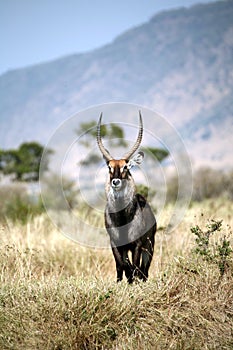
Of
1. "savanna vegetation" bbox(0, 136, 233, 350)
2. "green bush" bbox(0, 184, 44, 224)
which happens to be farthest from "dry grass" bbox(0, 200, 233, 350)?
"green bush" bbox(0, 184, 44, 224)

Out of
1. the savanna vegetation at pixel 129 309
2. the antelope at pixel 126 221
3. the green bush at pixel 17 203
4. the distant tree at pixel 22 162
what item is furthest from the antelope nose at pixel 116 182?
the distant tree at pixel 22 162

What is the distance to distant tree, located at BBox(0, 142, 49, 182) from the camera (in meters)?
36.7

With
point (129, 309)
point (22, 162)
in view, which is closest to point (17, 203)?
point (129, 309)

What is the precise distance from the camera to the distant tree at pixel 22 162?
120 ft

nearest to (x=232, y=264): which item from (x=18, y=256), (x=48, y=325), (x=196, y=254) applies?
(x=196, y=254)

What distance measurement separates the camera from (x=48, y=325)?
500 centimetres

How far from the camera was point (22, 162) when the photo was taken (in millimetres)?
38625

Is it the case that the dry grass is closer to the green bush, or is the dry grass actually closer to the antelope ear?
the antelope ear

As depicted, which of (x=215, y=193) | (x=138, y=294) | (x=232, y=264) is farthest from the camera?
(x=215, y=193)

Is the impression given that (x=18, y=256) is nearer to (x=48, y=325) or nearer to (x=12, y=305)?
(x=12, y=305)

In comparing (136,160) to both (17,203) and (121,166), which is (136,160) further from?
Answer: (17,203)

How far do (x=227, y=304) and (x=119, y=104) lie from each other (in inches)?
149

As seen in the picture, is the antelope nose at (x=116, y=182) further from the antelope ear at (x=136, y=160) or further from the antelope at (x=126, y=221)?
the antelope ear at (x=136, y=160)

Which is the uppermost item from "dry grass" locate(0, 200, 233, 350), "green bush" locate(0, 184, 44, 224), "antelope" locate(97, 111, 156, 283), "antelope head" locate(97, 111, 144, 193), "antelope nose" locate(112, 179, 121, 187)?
"antelope head" locate(97, 111, 144, 193)
